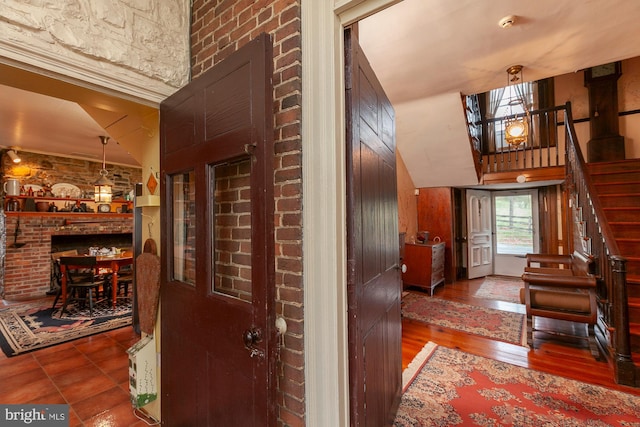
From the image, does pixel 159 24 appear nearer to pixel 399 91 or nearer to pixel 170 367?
pixel 170 367

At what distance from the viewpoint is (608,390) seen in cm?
236

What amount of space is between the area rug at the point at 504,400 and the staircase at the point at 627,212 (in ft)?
1.97

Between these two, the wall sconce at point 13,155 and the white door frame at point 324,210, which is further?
the wall sconce at point 13,155

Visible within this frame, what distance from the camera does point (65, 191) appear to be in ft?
19.5

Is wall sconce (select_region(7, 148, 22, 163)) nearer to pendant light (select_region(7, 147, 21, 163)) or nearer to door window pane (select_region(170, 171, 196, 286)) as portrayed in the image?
pendant light (select_region(7, 147, 21, 163))

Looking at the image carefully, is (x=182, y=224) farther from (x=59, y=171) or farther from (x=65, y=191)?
(x=59, y=171)

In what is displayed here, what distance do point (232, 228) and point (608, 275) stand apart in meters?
3.44

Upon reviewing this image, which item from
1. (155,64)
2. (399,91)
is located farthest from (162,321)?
(399,91)

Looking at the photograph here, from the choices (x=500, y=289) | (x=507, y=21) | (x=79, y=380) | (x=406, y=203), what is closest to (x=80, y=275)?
(x=79, y=380)

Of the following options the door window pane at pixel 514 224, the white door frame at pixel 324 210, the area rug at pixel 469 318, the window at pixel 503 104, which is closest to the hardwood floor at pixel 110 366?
the area rug at pixel 469 318

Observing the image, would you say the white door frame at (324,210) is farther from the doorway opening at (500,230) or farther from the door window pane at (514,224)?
the door window pane at (514,224)

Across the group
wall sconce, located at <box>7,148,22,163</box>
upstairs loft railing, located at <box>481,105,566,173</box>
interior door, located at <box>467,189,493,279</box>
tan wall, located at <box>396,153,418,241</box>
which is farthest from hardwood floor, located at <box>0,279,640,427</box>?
wall sconce, located at <box>7,148,22,163</box>

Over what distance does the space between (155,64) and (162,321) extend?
58.6 inches

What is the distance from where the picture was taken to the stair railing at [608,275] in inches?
96.1
